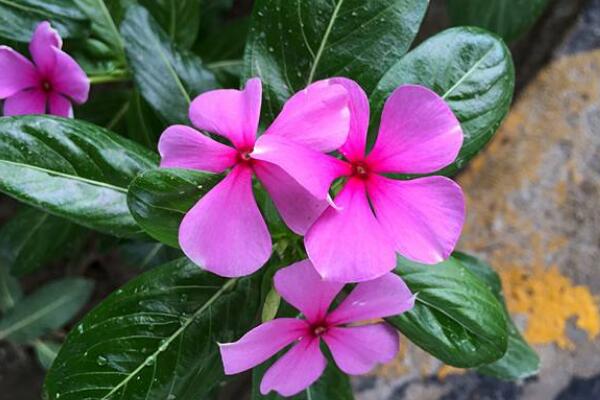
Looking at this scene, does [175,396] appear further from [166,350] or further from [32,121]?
[32,121]

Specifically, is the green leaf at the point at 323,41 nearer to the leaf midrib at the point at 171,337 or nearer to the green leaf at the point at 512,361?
the leaf midrib at the point at 171,337

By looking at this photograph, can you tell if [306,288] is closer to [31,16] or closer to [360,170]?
[360,170]

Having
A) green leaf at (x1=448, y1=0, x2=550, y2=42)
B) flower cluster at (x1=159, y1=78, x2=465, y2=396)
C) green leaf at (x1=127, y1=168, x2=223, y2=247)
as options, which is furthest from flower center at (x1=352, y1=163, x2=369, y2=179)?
green leaf at (x1=448, y1=0, x2=550, y2=42)

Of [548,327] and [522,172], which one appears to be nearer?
[548,327]

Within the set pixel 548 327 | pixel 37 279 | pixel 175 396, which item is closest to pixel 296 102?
pixel 175 396

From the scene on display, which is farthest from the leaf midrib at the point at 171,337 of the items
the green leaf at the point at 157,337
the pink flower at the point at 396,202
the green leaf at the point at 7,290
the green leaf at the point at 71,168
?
the green leaf at the point at 7,290
